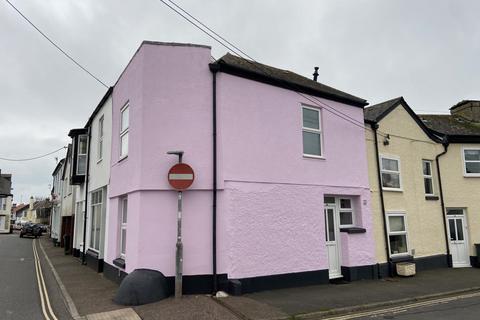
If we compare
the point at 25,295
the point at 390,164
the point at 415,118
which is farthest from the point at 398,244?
the point at 25,295

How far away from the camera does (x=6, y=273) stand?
1277 centimetres

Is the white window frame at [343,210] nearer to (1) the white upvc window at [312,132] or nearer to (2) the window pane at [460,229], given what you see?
(1) the white upvc window at [312,132]

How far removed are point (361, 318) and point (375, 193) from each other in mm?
6480

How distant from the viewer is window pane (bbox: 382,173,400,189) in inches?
532

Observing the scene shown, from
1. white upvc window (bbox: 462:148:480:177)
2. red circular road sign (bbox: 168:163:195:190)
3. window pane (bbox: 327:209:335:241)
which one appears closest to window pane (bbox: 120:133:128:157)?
red circular road sign (bbox: 168:163:195:190)

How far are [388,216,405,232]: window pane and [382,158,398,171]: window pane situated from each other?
74.1 inches

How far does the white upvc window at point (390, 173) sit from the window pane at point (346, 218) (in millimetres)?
2140

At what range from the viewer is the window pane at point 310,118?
11.5 m

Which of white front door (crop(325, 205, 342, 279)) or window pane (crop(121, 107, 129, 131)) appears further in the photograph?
white front door (crop(325, 205, 342, 279))

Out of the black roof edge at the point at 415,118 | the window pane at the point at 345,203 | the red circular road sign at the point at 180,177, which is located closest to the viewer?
the red circular road sign at the point at 180,177

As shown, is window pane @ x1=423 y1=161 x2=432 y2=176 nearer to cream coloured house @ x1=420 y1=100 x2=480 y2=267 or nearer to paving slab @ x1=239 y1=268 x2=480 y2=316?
cream coloured house @ x1=420 y1=100 x2=480 y2=267

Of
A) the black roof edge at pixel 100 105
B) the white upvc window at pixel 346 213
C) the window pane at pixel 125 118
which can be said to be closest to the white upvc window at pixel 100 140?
the black roof edge at pixel 100 105

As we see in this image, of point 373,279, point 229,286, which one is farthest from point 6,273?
point 373,279

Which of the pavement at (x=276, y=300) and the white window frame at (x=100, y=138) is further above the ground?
the white window frame at (x=100, y=138)
